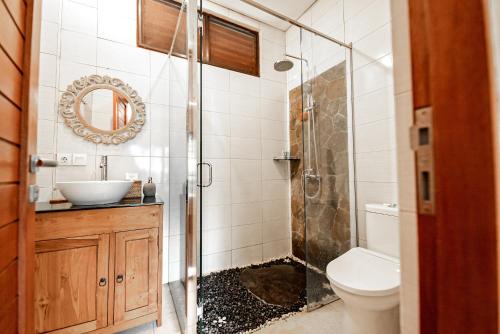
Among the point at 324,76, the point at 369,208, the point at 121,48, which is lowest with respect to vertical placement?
the point at 369,208

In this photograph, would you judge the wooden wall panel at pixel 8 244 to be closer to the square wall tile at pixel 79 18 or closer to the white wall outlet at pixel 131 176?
the white wall outlet at pixel 131 176

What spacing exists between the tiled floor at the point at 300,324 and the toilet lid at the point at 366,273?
16.9 inches

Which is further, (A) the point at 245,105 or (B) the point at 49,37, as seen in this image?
(A) the point at 245,105

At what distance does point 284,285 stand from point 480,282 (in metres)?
1.85

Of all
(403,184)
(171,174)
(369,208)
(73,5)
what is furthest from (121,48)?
(369,208)

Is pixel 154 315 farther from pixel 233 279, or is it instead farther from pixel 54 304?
pixel 233 279

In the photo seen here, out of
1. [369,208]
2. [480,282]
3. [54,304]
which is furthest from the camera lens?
[369,208]

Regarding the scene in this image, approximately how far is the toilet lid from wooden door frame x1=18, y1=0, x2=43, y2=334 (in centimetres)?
133

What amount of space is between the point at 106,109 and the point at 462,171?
87.7 inches

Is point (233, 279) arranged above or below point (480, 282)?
below

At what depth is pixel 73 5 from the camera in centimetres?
173

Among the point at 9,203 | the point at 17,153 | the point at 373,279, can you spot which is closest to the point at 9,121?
the point at 17,153

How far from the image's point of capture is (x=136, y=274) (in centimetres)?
137

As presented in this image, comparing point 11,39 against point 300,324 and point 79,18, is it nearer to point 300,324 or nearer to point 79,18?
point 79,18
